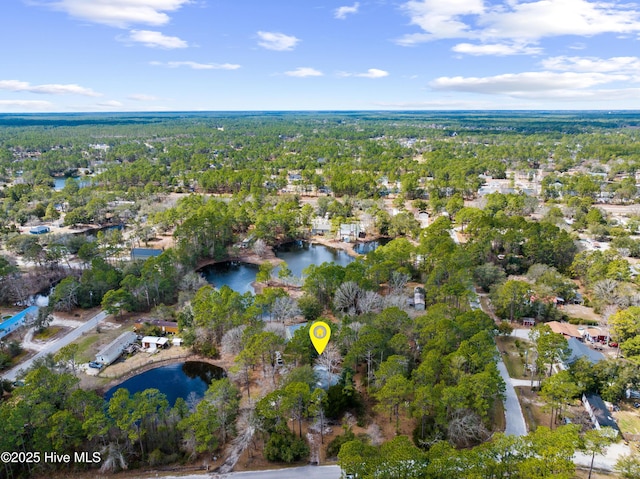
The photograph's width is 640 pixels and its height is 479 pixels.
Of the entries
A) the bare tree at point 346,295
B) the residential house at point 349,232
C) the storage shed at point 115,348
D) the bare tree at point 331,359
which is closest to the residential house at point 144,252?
the storage shed at point 115,348

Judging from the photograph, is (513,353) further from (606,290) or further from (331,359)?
(331,359)

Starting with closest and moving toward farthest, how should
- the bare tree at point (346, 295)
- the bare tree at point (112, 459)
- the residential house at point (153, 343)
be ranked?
the bare tree at point (112, 459)
the residential house at point (153, 343)
the bare tree at point (346, 295)

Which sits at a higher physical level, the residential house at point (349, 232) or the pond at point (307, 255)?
the residential house at point (349, 232)

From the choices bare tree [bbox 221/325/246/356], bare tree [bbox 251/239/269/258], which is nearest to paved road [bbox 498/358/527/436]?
bare tree [bbox 221/325/246/356]

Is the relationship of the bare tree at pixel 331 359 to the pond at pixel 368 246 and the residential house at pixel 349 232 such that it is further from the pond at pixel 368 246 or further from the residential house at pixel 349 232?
the residential house at pixel 349 232

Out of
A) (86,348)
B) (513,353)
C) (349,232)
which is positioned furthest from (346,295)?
(349,232)

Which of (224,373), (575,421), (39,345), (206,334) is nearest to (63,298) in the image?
(39,345)
